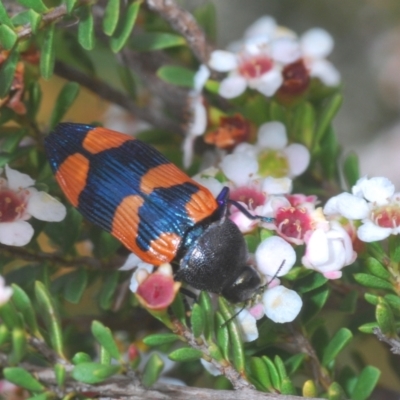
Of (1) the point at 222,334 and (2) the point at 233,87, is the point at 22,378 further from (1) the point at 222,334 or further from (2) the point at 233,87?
(2) the point at 233,87

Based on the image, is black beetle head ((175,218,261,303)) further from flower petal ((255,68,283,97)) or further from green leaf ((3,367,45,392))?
green leaf ((3,367,45,392))

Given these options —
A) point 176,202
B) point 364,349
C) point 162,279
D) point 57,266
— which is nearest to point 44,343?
point 162,279

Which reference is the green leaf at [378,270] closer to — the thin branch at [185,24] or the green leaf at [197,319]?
the green leaf at [197,319]

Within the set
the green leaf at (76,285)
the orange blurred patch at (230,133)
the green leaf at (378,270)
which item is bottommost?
the green leaf at (76,285)

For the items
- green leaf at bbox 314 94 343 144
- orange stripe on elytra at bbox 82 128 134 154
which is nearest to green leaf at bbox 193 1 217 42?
green leaf at bbox 314 94 343 144

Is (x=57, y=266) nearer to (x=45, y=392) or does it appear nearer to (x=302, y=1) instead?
(x=45, y=392)

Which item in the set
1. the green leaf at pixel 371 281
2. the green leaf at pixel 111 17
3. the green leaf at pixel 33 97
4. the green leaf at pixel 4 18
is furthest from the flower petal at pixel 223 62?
the green leaf at pixel 371 281

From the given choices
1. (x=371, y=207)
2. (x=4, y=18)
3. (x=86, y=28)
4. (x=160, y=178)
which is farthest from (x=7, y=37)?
(x=371, y=207)
